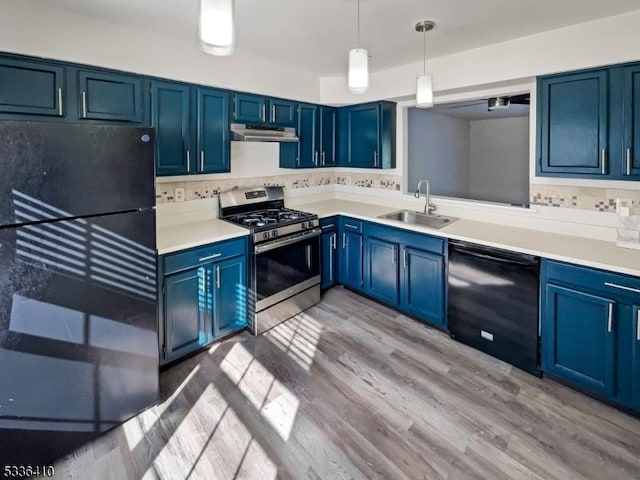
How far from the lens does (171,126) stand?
269cm

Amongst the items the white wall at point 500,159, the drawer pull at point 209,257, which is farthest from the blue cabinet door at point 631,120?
the white wall at point 500,159

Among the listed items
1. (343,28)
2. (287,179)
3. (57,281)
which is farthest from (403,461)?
(287,179)

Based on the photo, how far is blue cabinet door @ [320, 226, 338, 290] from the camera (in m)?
3.75

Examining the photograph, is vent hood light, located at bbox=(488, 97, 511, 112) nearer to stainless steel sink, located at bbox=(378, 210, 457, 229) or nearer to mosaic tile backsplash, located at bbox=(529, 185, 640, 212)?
mosaic tile backsplash, located at bbox=(529, 185, 640, 212)

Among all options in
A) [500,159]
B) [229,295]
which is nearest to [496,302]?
[229,295]

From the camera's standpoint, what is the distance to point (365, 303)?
3.67m

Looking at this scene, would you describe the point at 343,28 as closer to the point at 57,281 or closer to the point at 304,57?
the point at 304,57

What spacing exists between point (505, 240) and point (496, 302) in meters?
0.46

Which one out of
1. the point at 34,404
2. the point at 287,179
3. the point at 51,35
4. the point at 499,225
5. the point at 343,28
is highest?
the point at 343,28

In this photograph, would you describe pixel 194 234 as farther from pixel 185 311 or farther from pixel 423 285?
pixel 423 285

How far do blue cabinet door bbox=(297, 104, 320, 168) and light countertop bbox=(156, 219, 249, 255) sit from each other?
119cm

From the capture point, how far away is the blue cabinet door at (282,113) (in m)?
3.44

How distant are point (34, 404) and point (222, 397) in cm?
97

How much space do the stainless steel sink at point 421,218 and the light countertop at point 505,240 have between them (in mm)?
132
